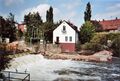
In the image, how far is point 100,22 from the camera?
8644 centimetres

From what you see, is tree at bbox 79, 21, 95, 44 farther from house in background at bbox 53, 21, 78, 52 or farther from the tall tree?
the tall tree

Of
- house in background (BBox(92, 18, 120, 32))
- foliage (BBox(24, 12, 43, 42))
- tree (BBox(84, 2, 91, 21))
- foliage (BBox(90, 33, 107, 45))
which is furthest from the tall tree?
foliage (BBox(90, 33, 107, 45))

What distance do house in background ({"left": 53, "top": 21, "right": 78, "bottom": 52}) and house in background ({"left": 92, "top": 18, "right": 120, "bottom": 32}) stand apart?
599 inches

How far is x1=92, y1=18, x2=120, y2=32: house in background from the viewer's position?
80125 millimetres

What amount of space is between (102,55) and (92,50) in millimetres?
6065

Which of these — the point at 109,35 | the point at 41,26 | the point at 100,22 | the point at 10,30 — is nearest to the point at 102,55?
the point at 109,35

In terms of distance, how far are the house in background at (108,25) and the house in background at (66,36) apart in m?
15.2

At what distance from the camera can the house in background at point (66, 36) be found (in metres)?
67.3

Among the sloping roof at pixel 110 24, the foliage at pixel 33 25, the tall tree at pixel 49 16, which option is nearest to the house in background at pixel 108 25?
the sloping roof at pixel 110 24

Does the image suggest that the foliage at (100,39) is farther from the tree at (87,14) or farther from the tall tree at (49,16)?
the tall tree at (49,16)

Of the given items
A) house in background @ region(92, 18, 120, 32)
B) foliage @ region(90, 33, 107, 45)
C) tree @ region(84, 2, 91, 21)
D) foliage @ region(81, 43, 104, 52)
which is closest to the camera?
foliage @ region(81, 43, 104, 52)

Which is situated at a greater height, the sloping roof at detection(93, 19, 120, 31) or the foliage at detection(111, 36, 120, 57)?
the sloping roof at detection(93, 19, 120, 31)

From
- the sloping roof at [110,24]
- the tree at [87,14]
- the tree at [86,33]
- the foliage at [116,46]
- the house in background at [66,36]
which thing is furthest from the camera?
the sloping roof at [110,24]

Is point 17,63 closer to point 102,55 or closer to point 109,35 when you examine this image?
point 102,55
